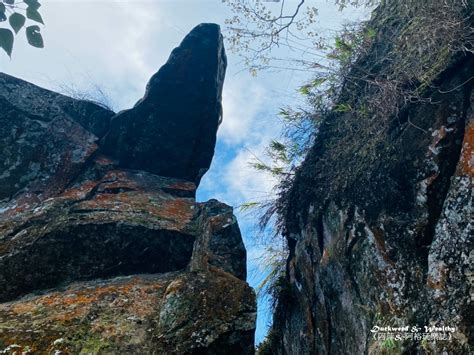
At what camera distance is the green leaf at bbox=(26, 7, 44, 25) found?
9.54 feet

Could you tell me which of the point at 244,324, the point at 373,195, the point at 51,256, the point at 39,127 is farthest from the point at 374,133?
the point at 39,127

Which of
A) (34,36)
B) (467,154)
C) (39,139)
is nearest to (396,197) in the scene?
(467,154)

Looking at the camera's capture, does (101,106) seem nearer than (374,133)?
No

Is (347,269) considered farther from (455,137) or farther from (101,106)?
(101,106)

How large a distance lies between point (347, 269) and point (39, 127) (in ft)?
20.4

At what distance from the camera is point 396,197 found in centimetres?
426

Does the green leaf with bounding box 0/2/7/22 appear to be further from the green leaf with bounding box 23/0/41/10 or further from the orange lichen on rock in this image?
the orange lichen on rock

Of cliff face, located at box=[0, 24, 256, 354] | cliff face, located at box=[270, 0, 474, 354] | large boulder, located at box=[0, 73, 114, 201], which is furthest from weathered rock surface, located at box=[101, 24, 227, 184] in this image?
cliff face, located at box=[270, 0, 474, 354]

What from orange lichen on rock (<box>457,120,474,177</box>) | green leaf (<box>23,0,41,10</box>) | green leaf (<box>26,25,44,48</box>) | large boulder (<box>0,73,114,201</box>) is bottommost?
orange lichen on rock (<box>457,120,474,177</box>)

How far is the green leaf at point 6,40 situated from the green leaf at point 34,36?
0.61 ft

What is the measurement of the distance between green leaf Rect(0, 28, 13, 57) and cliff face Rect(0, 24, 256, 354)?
2.98 meters

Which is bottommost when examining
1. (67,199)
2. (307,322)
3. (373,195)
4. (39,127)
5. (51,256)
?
(307,322)

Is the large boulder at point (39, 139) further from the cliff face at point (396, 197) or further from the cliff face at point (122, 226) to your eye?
the cliff face at point (396, 197)

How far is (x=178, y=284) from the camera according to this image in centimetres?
490
